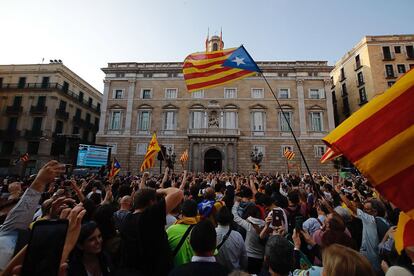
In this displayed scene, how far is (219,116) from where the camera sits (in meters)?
28.5

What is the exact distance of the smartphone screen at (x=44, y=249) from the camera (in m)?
1.33

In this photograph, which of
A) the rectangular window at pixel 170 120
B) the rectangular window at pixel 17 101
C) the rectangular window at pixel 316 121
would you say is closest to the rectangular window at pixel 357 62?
the rectangular window at pixel 316 121

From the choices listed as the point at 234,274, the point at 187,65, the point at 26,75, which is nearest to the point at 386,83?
the point at 187,65

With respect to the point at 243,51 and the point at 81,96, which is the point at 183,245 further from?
the point at 81,96

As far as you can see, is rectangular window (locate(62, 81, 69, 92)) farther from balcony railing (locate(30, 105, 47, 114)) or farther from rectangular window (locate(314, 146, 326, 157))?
rectangular window (locate(314, 146, 326, 157))

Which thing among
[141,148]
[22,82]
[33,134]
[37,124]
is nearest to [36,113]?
[37,124]

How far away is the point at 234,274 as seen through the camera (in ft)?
4.64

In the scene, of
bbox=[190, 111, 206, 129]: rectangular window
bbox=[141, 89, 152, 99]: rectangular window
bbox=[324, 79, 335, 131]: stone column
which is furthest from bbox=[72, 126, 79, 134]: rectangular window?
bbox=[324, 79, 335, 131]: stone column

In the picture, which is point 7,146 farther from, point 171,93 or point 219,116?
point 219,116

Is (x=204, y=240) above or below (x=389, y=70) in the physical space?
below

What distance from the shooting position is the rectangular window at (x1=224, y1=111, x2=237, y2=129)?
28266 millimetres

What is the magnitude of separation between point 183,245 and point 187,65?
284 inches

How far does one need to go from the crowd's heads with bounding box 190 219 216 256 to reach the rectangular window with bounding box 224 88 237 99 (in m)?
27.8

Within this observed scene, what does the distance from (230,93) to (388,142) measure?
91.1 feet
